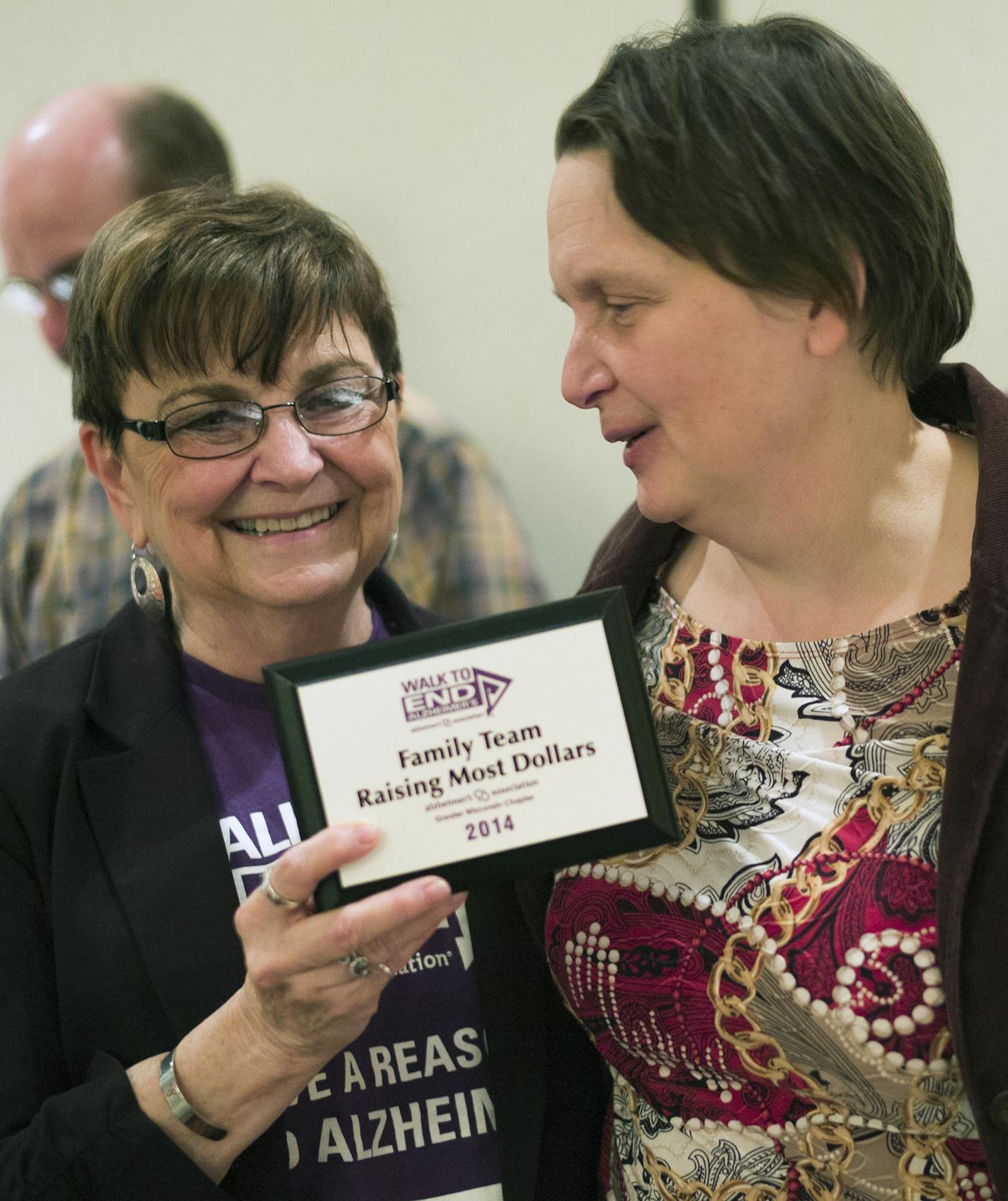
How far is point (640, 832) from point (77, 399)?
2.90 feet

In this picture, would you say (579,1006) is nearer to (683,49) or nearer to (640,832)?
(640,832)

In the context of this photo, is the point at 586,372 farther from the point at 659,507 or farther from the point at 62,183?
the point at 62,183

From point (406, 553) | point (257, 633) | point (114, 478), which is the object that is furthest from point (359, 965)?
point (406, 553)

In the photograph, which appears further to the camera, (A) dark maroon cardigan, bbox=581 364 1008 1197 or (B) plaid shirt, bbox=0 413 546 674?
(B) plaid shirt, bbox=0 413 546 674

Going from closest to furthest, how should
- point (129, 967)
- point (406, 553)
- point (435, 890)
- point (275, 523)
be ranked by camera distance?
point (435, 890) → point (129, 967) → point (275, 523) → point (406, 553)

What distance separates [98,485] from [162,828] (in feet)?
4.03

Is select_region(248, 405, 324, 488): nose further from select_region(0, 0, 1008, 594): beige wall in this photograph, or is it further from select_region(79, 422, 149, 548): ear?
select_region(0, 0, 1008, 594): beige wall

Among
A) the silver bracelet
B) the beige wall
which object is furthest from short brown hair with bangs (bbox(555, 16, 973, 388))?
A: the beige wall

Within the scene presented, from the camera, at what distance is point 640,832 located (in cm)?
110

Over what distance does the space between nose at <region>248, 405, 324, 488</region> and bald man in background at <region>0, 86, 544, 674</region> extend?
96 centimetres

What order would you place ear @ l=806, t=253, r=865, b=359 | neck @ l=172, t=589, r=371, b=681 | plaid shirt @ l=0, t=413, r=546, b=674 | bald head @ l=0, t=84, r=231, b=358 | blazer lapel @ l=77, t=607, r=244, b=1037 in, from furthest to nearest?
bald head @ l=0, t=84, r=231, b=358 < plaid shirt @ l=0, t=413, r=546, b=674 < neck @ l=172, t=589, r=371, b=681 < blazer lapel @ l=77, t=607, r=244, b=1037 < ear @ l=806, t=253, r=865, b=359

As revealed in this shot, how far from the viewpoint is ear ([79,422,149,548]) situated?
1.51 metres

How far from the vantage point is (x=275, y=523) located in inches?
57.5

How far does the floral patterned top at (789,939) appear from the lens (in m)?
1.14
